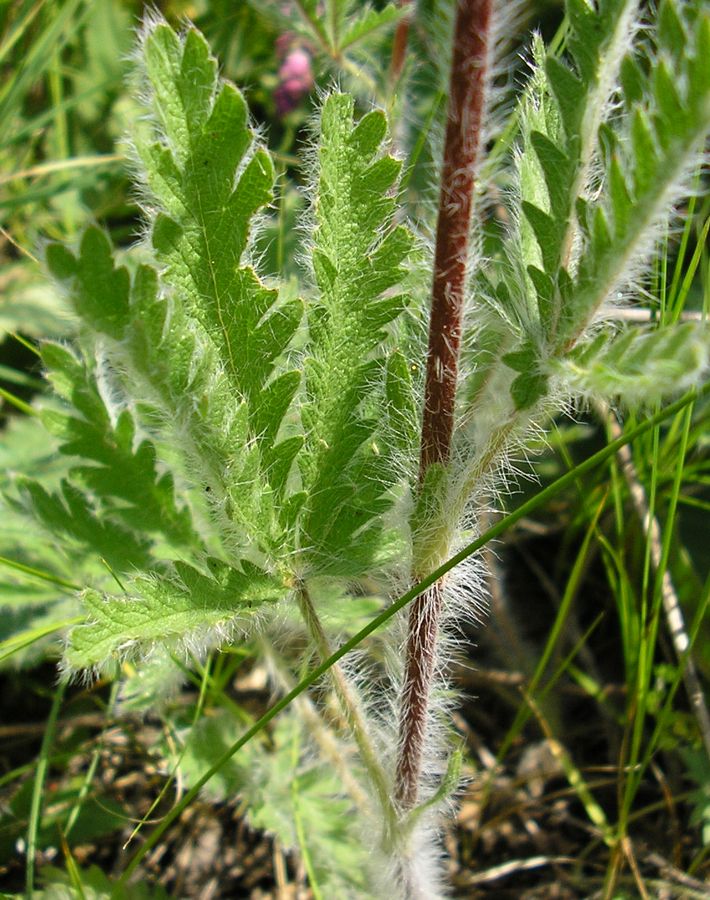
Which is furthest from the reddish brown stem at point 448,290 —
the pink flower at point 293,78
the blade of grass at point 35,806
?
the pink flower at point 293,78

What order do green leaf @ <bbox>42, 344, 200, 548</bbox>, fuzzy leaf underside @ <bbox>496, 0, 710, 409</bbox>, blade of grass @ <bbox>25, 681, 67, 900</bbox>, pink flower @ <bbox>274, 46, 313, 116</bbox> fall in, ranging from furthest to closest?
1. pink flower @ <bbox>274, 46, 313, 116</bbox>
2. blade of grass @ <bbox>25, 681, 67, 900</bbox>
3. green leaf @ <bbox>42, 344, 200, 548</bbox>
4. fuzzy leaf underside @ <bbox>496, 0, 710, 409</bbox>

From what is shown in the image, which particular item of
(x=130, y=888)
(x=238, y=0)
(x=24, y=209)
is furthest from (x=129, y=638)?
(x=238, y=0)

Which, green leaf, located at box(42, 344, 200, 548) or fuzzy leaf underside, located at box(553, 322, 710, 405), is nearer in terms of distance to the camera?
fuzzy leaf underside, located at box(553, 322, 710, 405)

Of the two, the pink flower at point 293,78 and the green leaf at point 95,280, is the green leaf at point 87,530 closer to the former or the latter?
the green leaf at point 95,280

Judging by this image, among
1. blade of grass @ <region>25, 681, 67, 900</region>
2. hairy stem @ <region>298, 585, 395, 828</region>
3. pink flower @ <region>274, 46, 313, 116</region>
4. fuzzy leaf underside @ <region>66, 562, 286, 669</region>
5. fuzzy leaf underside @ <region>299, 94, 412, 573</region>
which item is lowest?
blade of grass @ <region>25, 681, 67, 900</region>

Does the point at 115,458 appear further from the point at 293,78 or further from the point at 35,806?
the point at 293,78

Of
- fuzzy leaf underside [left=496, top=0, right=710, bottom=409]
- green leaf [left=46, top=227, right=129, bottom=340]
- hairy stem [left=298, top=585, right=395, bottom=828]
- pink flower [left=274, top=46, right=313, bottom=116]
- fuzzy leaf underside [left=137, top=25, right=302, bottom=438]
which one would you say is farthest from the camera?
pink flower [left=274, top=46, right=313, bottom=116]

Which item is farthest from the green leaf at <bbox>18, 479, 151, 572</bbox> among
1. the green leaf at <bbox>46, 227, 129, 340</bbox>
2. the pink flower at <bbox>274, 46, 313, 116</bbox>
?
the pink flower at <bbox>274, 46, 313, 116</bbox>

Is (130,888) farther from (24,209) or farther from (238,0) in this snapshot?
(238,0)

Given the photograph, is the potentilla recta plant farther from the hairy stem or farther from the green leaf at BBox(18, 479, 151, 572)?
the green leaf at BBox(18, 479, 151, 572)
